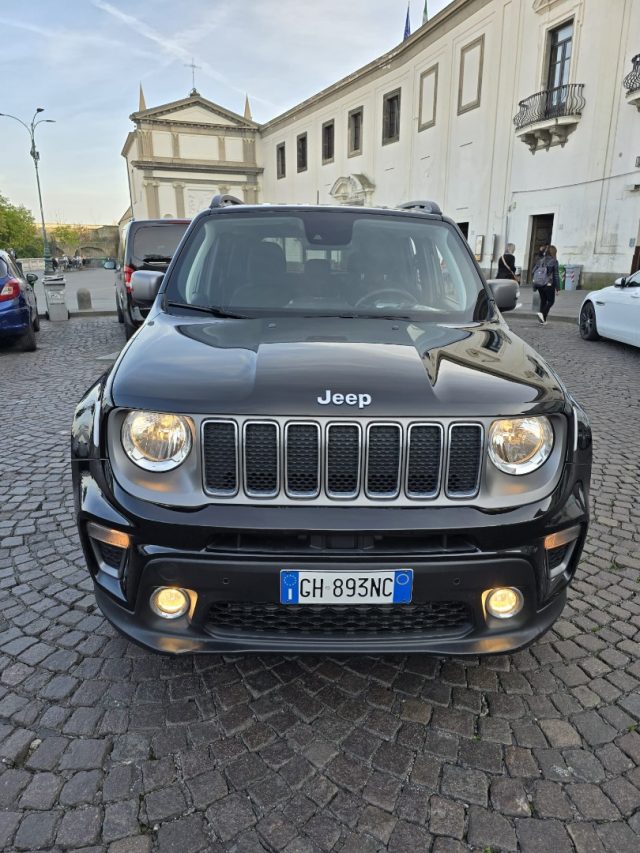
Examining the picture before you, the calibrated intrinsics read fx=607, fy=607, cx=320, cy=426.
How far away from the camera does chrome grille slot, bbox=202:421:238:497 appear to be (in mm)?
1921

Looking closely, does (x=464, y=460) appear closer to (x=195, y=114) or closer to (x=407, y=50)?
(x=407, y=50)

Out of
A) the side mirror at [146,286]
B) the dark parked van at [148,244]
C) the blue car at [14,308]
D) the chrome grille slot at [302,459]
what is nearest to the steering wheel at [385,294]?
the side mirror at [146,286]

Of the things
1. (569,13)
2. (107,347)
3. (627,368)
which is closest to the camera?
(627,368)

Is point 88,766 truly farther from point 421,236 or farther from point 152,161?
point 152,161

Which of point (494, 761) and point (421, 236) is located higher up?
point (421, 236)

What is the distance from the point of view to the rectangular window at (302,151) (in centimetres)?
4635

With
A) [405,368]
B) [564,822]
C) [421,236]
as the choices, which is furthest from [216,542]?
[421,236]

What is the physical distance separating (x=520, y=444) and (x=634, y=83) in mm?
21722

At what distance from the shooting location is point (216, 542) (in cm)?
192

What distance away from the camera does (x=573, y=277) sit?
72.1 ft

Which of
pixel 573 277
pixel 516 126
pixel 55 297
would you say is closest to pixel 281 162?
pixel 516 126

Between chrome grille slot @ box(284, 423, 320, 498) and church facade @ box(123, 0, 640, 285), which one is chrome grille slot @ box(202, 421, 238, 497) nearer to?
chrome grille slot @ box(284, 423, 320, 498)

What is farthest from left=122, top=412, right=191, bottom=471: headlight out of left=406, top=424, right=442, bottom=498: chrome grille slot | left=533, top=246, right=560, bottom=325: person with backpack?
left=533, top=246, right=560, bottom=325: person with backpack

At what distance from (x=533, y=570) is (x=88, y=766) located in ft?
5.26
